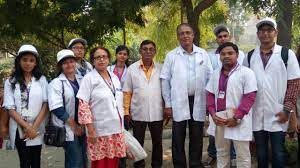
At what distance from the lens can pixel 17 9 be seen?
232 inches

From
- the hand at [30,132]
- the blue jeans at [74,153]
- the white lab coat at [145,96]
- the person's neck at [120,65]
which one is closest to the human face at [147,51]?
the white lab coat at [145,96]

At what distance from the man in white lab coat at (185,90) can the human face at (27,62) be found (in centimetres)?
156

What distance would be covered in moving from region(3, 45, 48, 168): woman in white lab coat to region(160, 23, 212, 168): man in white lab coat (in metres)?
1.49

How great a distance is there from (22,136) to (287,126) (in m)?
2.80

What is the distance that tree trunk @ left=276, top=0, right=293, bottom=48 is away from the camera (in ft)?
15.0

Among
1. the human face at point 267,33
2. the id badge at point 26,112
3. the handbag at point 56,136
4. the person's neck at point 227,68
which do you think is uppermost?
the human face at point 267,33

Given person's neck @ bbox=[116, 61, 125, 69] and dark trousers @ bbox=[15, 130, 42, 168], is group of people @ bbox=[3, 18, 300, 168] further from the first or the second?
person's neck @ bbox=[116, 61, 125, 69]

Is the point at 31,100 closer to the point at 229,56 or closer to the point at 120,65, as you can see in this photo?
the point at 120,65

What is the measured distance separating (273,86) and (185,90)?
1064 mm

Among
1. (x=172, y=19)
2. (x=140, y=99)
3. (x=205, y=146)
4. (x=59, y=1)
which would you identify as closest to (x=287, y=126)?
(x=140, y=99)

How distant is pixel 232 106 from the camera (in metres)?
4.38

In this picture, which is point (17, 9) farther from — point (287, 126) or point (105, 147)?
point (287, 126)

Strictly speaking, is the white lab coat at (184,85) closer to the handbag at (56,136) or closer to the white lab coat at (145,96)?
the white lab coat at (145,96)

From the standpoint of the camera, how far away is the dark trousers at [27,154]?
4383 mm
